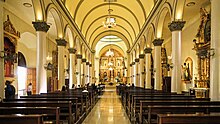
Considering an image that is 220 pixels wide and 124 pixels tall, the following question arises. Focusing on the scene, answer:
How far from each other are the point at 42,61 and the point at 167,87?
25.0 feet

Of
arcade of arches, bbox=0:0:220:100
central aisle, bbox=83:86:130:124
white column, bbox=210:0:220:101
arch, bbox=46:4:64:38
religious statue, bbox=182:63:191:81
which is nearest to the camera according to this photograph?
white column, bbox=210:0:220:101

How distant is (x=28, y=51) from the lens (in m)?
18.1

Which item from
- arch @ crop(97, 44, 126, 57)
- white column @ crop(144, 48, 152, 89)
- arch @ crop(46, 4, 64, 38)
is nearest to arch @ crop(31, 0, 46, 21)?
arch @ crop(46, 4, 64, 38)

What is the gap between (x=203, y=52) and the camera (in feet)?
39.6

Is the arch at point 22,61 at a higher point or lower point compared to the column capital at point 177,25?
lower

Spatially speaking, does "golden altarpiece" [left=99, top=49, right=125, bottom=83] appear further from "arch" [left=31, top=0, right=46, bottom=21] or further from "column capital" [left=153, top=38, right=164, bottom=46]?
"arch" [left=31, top=0, right=46, bottom=21]

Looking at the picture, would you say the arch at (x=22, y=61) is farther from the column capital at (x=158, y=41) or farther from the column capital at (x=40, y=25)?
the column capital at (x=158, y=41)

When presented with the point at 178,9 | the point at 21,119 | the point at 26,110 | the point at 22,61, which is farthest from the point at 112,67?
the point at 21,119

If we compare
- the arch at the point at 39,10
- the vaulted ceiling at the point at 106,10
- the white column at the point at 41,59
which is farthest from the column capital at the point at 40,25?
the vaulted ceiling at the point at 106,10

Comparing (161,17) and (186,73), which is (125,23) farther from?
(161,17)

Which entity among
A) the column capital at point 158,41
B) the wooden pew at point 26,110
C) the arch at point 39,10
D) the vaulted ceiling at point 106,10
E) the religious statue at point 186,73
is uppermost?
the vaulted ceiling at point 106,10

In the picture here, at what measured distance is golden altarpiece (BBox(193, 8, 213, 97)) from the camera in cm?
1186

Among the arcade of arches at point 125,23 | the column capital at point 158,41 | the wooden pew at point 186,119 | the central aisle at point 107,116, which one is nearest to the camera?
the wooden pew at point 186,119

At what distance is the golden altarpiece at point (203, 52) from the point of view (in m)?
11.9
